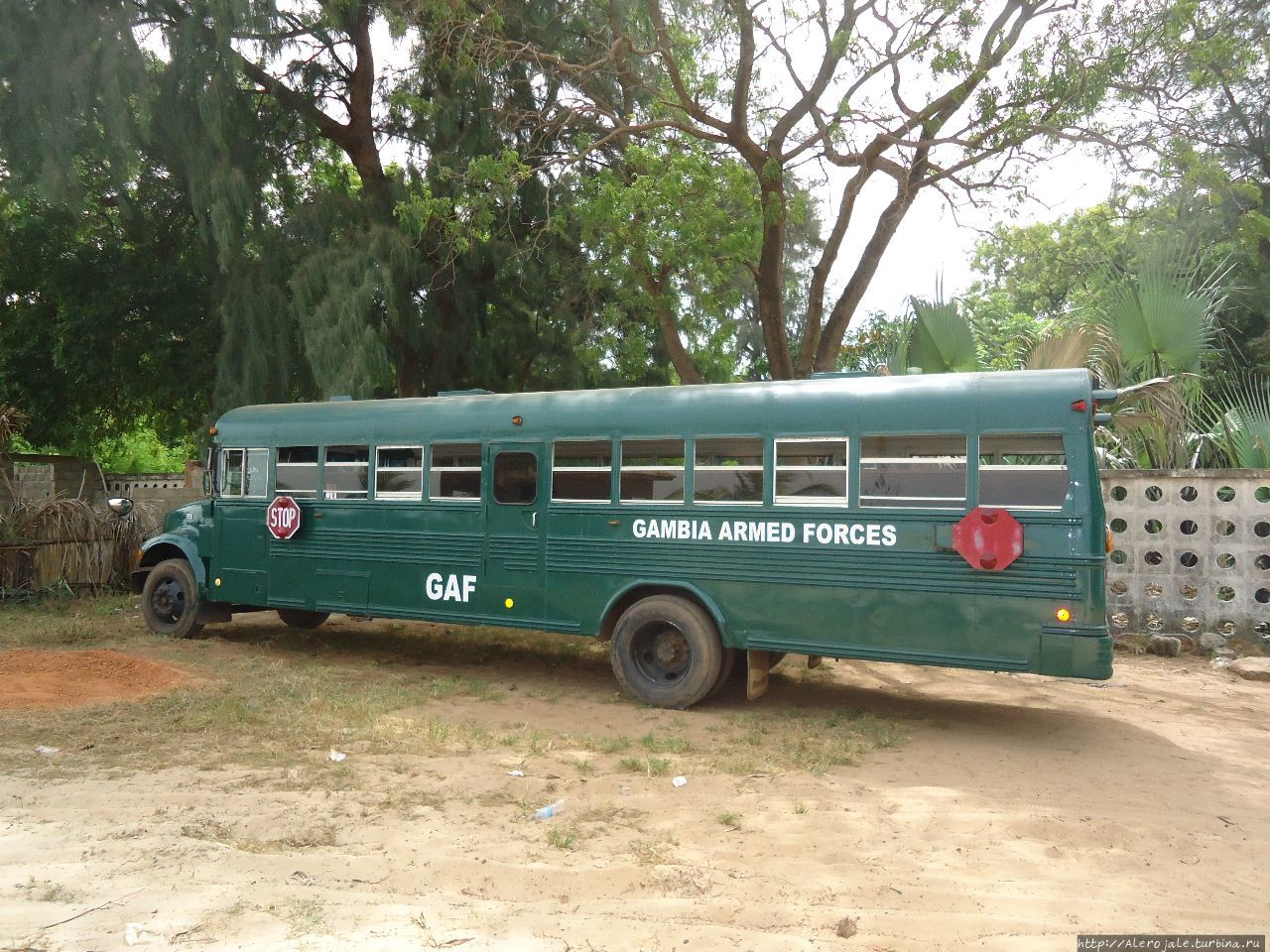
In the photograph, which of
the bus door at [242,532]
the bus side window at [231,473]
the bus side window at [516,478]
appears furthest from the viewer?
the bus side window at [231,473]

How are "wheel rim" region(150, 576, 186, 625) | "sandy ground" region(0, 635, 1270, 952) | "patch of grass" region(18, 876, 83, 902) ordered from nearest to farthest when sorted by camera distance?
1. "sandy ground" region(0, 635, 1270, 952)
2. "patch of grass" region(18, 876, 83, 902)
3. "wheel rim" region(150, 576, 186, 625)

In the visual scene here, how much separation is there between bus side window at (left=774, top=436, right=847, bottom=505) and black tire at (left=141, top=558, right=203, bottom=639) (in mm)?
6685

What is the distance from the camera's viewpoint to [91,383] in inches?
664

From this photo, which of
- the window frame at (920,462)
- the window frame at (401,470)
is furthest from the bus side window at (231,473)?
the window frame at (920,462)

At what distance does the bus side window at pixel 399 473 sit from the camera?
31.0 feet

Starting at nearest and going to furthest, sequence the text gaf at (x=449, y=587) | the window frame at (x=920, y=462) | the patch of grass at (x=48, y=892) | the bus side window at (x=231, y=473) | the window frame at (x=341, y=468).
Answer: the patch of grass at (x=48, y=892) < the window frame at (x=920, y=462) < the text gaf at (x=449, y=587) < the window frame at (x=341, y=468) < the bus side window at (x=231, y=473)

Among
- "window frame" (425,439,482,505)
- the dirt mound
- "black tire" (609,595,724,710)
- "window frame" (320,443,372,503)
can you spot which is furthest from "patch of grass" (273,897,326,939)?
"window frame" (320,443,372,503)

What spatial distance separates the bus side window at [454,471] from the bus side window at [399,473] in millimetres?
162

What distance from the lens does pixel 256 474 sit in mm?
10523

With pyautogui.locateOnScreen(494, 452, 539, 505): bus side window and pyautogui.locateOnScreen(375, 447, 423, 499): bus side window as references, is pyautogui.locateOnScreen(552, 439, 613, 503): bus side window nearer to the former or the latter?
pyautogui.locateOnScreen(494, 452, 539, 505): bus side window

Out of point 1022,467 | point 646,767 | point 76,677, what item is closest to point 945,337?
point 1022,467

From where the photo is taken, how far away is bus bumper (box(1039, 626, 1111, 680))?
6.51m

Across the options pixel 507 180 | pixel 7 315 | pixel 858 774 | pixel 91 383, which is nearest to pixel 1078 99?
pixel 507 180

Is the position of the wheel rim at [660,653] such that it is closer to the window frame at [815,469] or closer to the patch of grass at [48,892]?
the window frame at [815,469]
